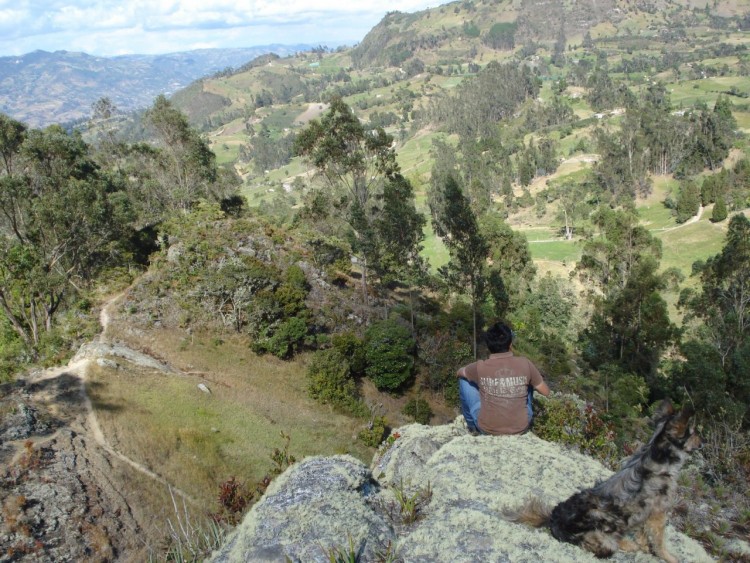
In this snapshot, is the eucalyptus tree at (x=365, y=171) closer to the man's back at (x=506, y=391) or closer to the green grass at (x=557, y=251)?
the man's back at (x=506, y=391)

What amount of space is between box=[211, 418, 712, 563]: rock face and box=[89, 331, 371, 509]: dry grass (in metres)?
10.7

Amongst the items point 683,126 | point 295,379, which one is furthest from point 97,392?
point 683,126

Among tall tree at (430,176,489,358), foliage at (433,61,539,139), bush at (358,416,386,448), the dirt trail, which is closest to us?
the dirt trail

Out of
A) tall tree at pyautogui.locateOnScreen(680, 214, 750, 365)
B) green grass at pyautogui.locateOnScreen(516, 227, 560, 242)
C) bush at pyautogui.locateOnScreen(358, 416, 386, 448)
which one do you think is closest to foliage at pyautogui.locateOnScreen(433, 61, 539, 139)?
green grass at pyautogui.locateOnScreen(516, 227, 560, 242)

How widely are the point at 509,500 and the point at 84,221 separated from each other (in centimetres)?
2919

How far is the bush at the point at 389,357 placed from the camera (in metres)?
25.3

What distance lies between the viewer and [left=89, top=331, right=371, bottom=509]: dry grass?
15.3 metres

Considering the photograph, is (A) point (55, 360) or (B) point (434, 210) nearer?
(A) point (55, 360)

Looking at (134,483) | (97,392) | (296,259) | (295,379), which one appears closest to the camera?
(134,483)

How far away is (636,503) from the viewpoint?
3.62 meters

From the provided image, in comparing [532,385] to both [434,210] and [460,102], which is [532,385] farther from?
[460,102]

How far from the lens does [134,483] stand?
13.6 m

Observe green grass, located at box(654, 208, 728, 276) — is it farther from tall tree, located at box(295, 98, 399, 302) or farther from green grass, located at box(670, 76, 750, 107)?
green grass, located at box(670, 76, 750, 107)

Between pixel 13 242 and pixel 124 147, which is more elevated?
pixel 124 147
